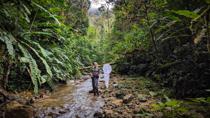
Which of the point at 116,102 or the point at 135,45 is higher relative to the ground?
the point at 135,45

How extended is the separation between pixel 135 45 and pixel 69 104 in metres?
6.33

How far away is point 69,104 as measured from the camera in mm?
7629

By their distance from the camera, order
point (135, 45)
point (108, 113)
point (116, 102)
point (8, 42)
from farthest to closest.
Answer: point (135, 45)
point (116, 102)
point (108, 113)
point (8, 42)

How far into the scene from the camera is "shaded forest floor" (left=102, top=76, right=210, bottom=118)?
5031 millimetres

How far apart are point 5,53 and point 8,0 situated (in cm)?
137

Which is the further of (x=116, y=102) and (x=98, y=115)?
(x=116, y=102)

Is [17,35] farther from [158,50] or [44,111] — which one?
[158,50]

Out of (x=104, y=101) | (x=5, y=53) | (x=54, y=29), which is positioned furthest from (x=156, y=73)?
(x=5, y=53)

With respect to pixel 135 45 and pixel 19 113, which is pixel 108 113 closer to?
pixel 19 113

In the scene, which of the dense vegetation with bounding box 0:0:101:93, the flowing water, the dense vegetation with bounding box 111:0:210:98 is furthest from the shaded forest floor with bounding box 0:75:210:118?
the dense vegetation with bounding box 0:0:101:93

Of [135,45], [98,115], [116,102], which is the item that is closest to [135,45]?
[135,45]

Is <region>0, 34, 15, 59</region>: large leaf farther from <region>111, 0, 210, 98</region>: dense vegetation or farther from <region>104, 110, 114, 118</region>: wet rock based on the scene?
<region>111, 0, 210, 98</region>: dense vegetation

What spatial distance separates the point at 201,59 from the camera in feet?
22.7

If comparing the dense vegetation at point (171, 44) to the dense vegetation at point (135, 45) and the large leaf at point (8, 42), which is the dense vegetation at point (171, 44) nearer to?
the dense vegetation at point (135, 45)
